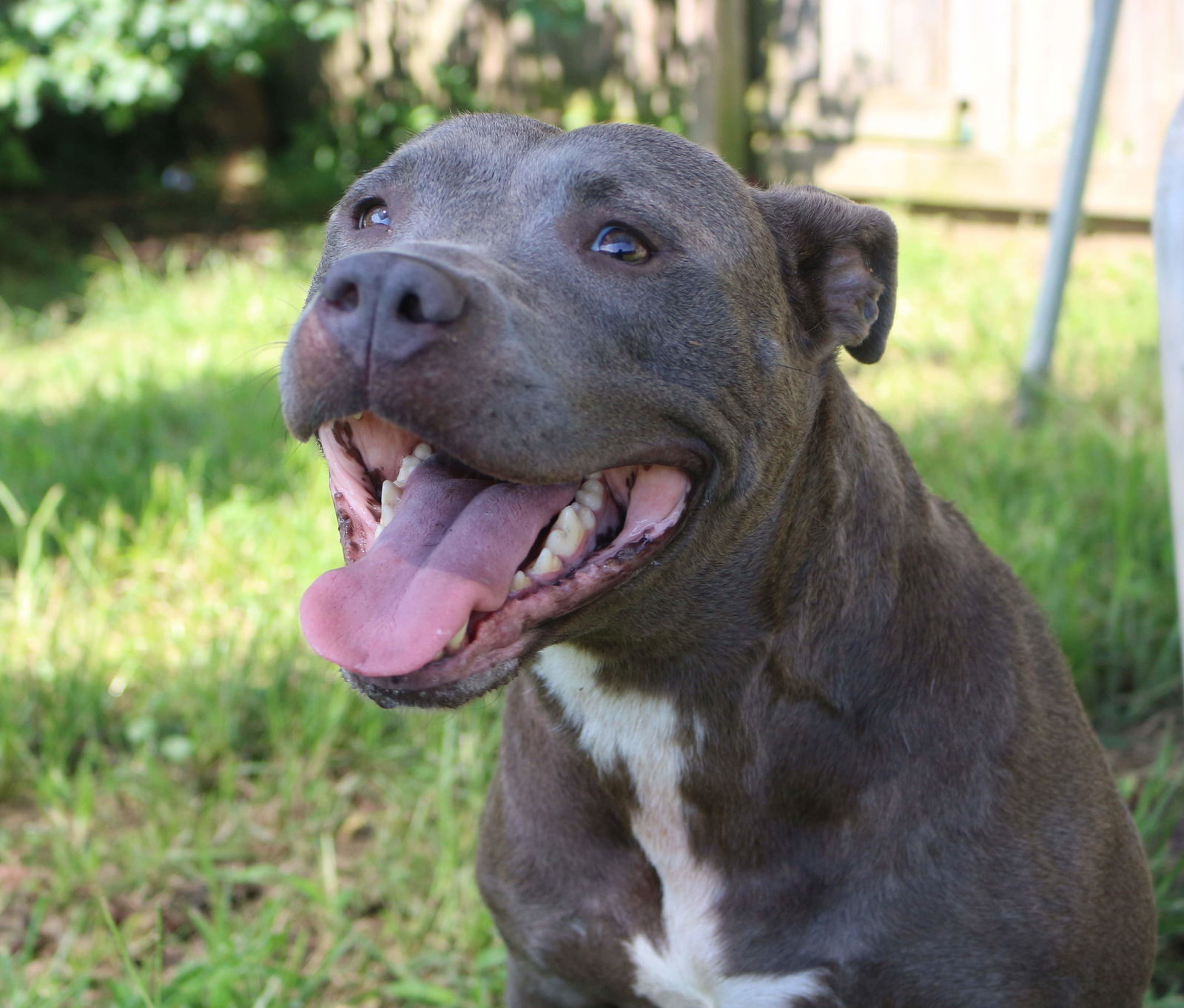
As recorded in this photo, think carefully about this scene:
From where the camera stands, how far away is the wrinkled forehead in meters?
2.05

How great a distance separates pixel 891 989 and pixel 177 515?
2857 millimetres

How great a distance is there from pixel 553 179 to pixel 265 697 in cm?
188

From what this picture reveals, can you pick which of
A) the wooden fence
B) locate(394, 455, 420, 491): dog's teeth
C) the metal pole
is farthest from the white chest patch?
the wooden fence

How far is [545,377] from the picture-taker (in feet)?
6.05

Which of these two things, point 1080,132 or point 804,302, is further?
point 1080,132

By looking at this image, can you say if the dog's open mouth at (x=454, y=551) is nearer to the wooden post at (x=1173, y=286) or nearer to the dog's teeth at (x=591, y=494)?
the dog's teeth at (x=591, y=494)

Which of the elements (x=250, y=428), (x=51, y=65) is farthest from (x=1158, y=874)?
(x=51, y=65)

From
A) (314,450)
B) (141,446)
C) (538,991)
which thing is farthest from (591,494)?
(141,446)

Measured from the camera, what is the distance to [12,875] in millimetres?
3051

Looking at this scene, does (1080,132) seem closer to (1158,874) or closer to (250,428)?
(1158,874)

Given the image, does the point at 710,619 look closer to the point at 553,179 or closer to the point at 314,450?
the point at 553,179

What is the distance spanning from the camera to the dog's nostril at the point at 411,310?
1.71m

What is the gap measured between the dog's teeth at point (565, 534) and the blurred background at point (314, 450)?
0.67 metres

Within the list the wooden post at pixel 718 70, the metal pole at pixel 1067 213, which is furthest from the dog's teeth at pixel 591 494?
the wooden post at pixel 718 70
